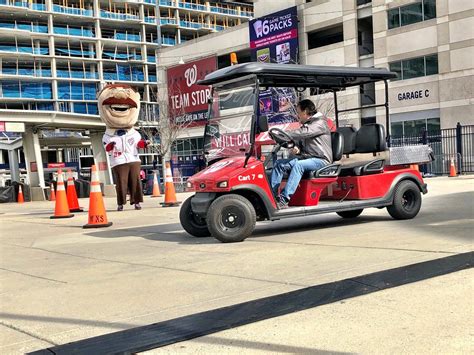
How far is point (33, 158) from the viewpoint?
23.2 m

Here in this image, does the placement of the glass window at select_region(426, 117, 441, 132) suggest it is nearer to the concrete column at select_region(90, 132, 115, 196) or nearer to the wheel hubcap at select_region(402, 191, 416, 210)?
the concrete column at select_region(90, 132, 115, 196)

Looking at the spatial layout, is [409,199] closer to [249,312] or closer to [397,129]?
[249,312]

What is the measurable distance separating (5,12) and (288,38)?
4379 centimetres

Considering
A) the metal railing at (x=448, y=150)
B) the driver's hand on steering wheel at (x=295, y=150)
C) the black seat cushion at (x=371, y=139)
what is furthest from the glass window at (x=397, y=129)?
the driver's hand on steering wheel at (x=295, y=150)

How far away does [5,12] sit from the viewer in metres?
68.3

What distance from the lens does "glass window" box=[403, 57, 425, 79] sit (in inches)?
1364

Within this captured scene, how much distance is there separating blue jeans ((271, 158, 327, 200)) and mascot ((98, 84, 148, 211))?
221 inches

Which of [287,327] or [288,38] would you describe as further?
[288,38]

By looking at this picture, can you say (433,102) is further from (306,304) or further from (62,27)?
(62,27)

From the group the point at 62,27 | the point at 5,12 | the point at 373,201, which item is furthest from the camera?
the point at 62,27

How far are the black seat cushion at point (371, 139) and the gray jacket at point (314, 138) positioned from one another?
1025mm

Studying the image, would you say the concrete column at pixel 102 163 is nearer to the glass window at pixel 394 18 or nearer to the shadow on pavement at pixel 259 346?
the shadow on pavement at pixel 259 346

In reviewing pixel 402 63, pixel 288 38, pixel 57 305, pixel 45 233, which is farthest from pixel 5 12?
pixel 57 305

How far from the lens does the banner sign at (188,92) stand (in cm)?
5097
